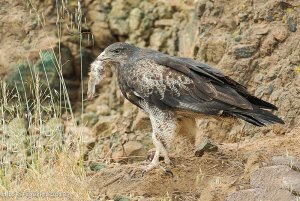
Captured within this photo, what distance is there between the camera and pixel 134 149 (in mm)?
9828

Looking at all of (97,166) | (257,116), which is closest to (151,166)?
(97,166)

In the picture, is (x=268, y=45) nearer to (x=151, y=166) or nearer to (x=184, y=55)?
(x=184, y=55)

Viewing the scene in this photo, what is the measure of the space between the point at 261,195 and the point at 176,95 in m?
1.49

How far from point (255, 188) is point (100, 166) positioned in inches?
75.0

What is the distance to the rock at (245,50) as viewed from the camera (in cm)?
920

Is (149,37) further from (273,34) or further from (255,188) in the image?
(255,188)

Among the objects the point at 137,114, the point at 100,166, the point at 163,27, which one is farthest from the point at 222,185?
the point at 163,27

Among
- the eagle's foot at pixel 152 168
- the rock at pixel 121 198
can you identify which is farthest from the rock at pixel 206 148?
the rock at pixel 121 198

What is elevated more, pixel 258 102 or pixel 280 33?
pixel 280 33

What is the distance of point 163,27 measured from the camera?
1105 centimetres

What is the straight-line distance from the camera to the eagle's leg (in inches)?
294

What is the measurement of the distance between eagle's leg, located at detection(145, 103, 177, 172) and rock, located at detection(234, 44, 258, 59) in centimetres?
199

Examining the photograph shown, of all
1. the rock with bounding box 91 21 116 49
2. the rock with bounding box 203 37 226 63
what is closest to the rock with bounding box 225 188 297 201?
the rock with bounding box 203 37 226 63

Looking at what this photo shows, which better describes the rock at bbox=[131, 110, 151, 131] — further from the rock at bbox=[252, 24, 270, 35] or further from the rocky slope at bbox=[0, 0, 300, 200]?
the rock at bbox=[252, 24, 270, 35]
